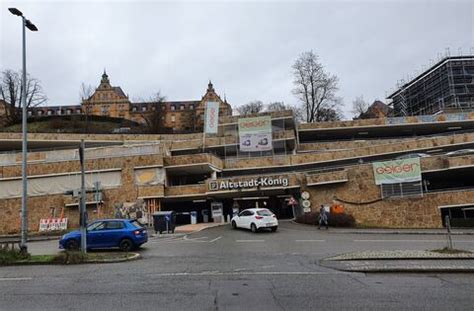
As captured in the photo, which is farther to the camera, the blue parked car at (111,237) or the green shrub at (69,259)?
the blue parked car at (111,237)

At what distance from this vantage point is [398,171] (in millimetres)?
35469

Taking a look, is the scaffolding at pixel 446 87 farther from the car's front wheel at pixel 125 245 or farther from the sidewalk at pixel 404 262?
the car's front wheel at pixel 125 245

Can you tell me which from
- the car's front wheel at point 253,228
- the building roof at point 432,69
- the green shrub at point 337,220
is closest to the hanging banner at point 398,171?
the green shrub at point 337,220

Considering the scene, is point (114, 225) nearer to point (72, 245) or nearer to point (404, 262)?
point (72, 245)

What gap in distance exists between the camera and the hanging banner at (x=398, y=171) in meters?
35.0

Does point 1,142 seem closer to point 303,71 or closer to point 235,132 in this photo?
point 235,132

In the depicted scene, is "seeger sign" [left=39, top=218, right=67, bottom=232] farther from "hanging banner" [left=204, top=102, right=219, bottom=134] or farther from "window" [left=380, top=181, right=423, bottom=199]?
"window" [left=380, top=181, right=423, bottom=199]

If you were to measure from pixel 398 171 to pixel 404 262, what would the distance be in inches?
923

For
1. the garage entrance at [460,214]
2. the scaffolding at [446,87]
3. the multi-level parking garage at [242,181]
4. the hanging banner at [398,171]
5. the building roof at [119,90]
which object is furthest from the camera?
the building roof at [119,90]

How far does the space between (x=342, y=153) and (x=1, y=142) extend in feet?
150

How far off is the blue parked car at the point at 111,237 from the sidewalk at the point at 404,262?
9.06 metres

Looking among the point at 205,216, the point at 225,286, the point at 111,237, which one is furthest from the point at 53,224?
the point at 225,286

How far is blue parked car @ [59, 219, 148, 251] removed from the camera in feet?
64.0

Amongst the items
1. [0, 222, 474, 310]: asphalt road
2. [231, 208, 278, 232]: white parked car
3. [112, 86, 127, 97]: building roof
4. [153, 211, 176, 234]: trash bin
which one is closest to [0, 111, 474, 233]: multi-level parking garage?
[153, 211, 176, 234]: trash bin
